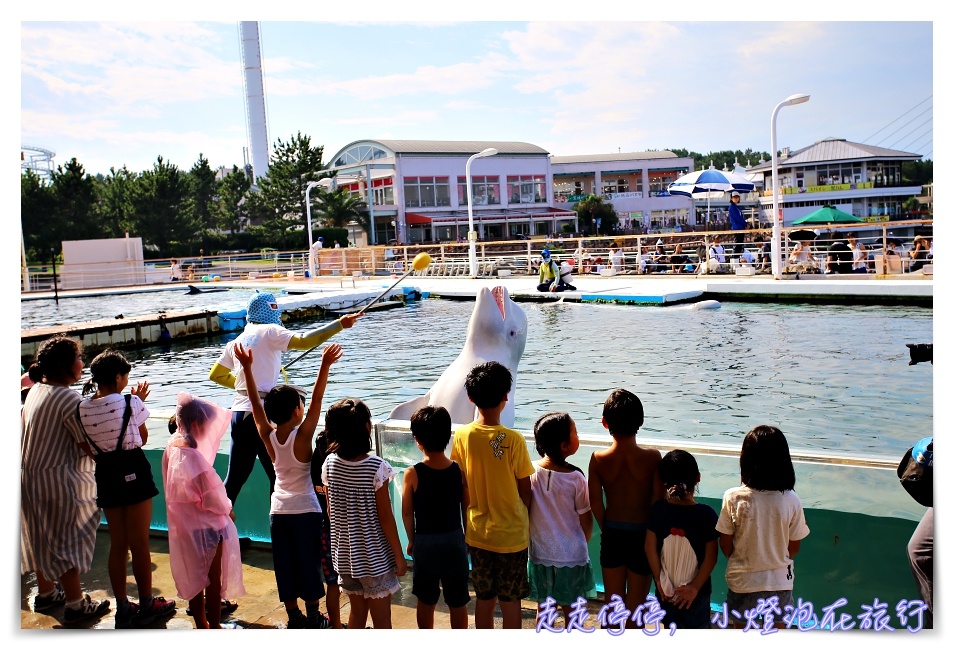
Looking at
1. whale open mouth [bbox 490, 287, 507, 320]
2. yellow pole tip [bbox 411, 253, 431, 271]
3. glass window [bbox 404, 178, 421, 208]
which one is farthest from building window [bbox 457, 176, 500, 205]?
whale open mouth [bbox 490, 287, 507, 320]

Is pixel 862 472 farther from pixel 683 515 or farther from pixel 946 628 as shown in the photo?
pixel 683 515

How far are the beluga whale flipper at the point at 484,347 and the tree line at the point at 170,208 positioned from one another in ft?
139

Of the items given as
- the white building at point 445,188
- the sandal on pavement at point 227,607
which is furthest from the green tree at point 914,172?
the sandal on pavement at point 227,607

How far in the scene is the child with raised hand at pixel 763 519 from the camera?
3045mm

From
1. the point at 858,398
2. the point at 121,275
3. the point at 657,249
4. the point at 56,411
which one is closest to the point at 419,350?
the point at 858,398

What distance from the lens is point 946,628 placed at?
3.33 meters

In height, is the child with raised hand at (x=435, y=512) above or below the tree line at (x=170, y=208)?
below

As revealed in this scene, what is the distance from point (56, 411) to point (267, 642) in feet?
4.78

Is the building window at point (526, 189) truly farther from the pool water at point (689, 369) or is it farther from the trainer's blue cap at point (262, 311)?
the trainer's blue cap at point (262, 311)

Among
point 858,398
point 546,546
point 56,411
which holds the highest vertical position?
point 56,411

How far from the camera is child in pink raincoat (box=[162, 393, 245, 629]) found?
12.2 ft

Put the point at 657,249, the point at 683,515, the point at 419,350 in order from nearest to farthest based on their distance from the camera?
the point at 683,515
the point at 419,350
the point at 657,249

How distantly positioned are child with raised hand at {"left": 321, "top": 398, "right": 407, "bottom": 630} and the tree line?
4402 centimetres

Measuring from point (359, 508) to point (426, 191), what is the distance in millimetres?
51531
